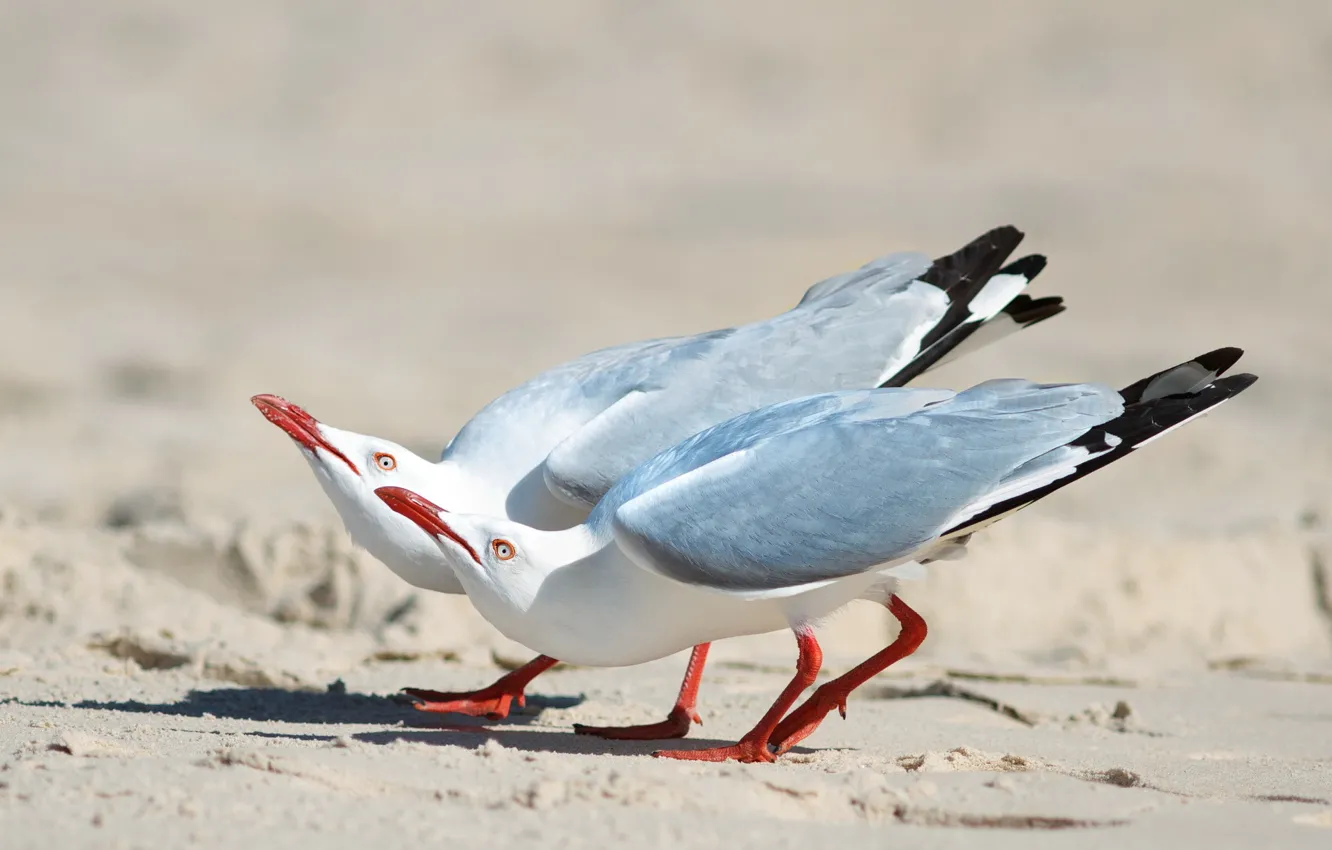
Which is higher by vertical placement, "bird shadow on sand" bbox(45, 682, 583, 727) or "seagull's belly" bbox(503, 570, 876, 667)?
"seagull's belly" bbox(503, 570, 876, 667)

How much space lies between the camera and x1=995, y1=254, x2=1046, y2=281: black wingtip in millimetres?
5934

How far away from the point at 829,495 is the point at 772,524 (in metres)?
0.17

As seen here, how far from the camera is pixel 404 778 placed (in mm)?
3307

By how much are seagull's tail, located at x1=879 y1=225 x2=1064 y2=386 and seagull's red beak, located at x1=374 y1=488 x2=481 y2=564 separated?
1.94 m

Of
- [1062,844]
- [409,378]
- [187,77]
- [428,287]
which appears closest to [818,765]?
[1062,844]

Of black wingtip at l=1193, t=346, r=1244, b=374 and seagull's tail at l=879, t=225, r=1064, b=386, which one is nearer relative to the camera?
black wingtip at l=1193, t=346, r=1244, b=374

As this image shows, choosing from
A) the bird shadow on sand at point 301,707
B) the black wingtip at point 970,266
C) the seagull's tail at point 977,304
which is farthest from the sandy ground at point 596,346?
the black wingtip at point 970,266

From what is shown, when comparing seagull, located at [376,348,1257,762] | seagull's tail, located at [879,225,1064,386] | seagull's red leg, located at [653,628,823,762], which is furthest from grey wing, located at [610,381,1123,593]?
seagull's tail, located at [879,225,1064,386]

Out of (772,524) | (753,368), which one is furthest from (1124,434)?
(753,368)

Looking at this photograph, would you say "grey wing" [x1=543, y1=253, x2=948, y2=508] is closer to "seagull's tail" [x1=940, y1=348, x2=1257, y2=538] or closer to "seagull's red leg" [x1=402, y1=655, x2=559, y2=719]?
"seagull's red leg" [x1=402, y1=655, x2=559, y2=719]

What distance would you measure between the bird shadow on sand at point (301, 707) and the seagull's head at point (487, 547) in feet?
2.84

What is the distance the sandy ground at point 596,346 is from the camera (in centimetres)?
342

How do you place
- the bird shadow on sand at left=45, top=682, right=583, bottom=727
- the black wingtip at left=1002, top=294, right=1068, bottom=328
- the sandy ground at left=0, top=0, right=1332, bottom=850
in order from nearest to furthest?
the sandy ground at left=0, top=0, right=1332, bottom=850, the bird shadow on sand at left=45, top=682, right=583, bottom=727, the black wingtip at left=1002, top=294, right=1068, bottom=328

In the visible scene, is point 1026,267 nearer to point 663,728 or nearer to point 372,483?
point 663,728
